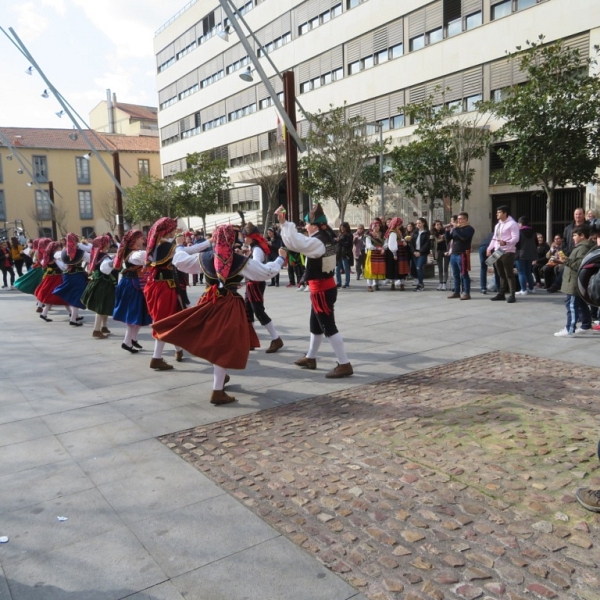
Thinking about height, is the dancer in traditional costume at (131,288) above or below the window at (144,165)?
below

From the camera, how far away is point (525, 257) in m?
12.2

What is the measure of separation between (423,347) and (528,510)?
4380mm

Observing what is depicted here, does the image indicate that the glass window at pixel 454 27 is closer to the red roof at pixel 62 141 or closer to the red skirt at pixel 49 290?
the red skirt at pixel 49 290

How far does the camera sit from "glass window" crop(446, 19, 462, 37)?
25141 mm

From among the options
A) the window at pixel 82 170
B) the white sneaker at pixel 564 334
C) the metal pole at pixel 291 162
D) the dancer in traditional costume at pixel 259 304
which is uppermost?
the window at pixel 82 170

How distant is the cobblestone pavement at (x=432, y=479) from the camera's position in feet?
9.54

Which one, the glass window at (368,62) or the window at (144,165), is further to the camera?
the window at (144,165)

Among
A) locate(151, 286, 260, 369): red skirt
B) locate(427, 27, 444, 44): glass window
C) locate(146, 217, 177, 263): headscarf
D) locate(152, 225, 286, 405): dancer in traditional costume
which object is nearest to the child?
locate(152, 225, 286, 405): dancer in traditional costume

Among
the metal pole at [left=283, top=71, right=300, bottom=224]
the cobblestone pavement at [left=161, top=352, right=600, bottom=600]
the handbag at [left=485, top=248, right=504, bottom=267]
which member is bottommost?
the cobblestone pavement at [left=161, top=352, right=600, bottom=600]

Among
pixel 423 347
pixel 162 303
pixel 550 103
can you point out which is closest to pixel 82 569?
pixel 162 303

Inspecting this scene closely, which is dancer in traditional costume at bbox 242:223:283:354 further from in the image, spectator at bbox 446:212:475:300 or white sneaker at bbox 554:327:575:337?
spectator at bbox 446:212:475:300

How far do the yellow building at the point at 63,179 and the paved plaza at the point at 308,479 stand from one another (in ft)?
180

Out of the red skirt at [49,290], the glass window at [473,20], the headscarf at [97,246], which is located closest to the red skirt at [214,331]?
the headscarf at [97,246]

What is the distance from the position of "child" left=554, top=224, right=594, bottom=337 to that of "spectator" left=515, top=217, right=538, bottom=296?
3.87 m
